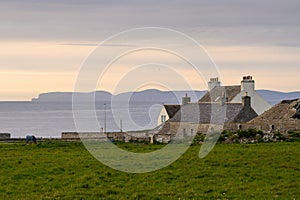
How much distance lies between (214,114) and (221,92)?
11.6 m

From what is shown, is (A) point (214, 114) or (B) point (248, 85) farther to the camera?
(B) point (248, 85)

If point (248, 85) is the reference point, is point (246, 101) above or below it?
below

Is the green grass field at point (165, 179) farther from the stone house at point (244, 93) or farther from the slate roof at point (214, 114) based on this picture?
the stone house at point (244, 93)

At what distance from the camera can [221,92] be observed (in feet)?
244

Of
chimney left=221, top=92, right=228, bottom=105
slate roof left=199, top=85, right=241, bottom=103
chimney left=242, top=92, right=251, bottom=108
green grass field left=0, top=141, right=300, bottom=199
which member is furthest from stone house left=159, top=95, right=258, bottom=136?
green grass field left=0, top=141, right=300, bottom=199

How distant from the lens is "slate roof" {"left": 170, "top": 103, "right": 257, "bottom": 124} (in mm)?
61841

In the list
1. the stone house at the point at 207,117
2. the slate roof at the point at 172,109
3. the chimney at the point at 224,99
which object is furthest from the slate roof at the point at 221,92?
the stone house at the point at 207,117

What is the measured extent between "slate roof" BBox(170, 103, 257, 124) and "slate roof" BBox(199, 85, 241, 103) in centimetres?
604

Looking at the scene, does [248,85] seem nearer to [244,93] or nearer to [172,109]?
[244,93]

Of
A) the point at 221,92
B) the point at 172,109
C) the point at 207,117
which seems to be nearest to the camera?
the point at 207,117

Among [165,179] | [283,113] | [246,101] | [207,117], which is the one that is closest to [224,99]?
[246,101]

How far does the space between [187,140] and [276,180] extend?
23.8 m

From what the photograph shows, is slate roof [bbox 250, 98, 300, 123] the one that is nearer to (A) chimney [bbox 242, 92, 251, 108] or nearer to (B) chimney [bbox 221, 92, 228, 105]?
(A) chimney [bbox 242, 92, 251, 108]

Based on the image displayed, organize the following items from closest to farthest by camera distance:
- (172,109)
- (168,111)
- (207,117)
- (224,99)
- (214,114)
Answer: (214,114), (207,117), (224,99), (168,111), (172,109)
